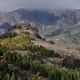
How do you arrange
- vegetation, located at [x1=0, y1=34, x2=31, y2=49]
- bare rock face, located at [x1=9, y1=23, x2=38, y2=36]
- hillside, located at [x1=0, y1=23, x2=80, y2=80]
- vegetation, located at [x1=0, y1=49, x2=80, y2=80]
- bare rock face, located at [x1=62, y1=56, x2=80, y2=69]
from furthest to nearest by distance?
bare rock face, located at [x1=9, y1=23, x2=38, y2=36], vegetation, located at [x1=0, y1=34, x2=31, y2=49], bare rock face, located at [x1=62, y1=56, x2=80, y2=69], hillside, located at [x1=0, y1=23, x2=80, y2=80], vegetation, located at [x1=0, y1=49, x2=80, y2=80]

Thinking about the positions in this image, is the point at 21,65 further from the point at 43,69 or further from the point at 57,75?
the point at 57,75

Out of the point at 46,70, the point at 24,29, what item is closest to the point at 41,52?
the point at 46,70

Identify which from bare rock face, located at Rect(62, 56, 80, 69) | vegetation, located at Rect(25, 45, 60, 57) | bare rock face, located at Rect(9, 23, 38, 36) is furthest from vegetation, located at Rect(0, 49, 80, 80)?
bare rock face, located at Rect(9, 23, 38, 36)

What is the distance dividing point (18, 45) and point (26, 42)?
247 inches

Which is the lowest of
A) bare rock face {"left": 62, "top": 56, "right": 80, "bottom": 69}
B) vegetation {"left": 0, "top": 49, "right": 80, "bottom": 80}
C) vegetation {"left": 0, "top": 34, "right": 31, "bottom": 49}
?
bare rock face {"left": 62, "top": 56, "right": 80, "bottom": 69}

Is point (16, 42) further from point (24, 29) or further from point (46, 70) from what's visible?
point (46, 70)

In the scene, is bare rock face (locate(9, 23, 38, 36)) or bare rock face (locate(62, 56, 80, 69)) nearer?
bare rock face (locate(62, 56, 80, 69))

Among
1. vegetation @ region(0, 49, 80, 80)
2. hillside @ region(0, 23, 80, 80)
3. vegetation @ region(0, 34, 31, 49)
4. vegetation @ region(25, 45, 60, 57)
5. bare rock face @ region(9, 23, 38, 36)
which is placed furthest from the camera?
bare rock face @ region(9, 23, 38, 36)

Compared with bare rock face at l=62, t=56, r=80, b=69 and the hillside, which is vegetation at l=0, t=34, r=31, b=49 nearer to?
the hillside

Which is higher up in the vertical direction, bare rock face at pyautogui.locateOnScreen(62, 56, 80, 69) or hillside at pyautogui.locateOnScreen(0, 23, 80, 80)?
hillside at pyautogui.locateOnScreen(0, 23, 80, 80)

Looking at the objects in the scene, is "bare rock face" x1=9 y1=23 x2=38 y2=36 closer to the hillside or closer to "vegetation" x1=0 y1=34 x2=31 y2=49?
the hillside

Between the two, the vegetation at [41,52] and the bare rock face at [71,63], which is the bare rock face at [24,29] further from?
the bare rock face at [71,63]

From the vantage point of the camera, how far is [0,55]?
7388 centimetres

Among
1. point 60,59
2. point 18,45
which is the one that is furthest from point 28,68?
point 18,45
